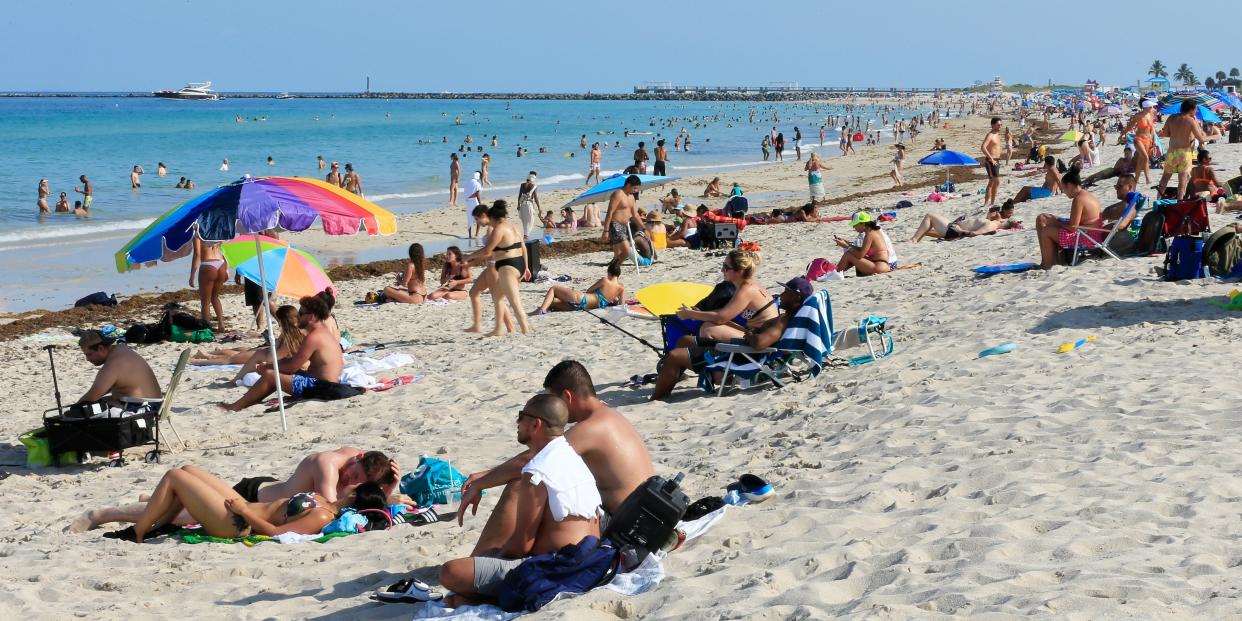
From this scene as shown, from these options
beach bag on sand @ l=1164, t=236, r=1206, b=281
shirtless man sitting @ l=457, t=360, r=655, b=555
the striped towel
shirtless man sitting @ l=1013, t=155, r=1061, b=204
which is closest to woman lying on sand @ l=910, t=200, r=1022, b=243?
shirtless man sitting @ l=1013, t=155, r=1061, b=204

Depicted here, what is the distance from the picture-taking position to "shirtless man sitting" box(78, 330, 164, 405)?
7.29m

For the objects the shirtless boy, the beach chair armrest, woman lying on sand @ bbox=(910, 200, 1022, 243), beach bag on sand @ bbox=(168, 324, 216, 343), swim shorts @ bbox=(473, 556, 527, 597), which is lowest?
beach bag on sand @ bbox=(168, 324, 216, 343)

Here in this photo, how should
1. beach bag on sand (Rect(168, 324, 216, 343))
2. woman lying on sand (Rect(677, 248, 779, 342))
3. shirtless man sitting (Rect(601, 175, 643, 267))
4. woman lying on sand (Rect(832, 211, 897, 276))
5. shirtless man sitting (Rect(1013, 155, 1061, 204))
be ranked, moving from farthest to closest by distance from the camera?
shirtless man sitting (Rect(1013, 155, 1061, 204)), shirtless man sitting (Rect(601, 175, 643, 267)), woman lying on sand (Rect(832, 211, 897, 276)), beach bag on sand (Rect(168, 324, 216, 343)), woman lying on sand (Rect(677, 248, 779, 342))

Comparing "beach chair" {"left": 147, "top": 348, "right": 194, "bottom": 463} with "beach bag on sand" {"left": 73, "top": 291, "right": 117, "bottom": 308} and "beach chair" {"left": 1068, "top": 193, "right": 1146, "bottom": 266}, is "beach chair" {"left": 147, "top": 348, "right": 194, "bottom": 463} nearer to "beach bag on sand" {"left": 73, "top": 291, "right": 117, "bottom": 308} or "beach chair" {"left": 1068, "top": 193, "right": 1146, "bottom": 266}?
"beach bag on sand" {"left": 73, "top": 291, "right": 117, "bottom": 308}

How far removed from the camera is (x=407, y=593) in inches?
172

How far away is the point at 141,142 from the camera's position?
57.8 metres

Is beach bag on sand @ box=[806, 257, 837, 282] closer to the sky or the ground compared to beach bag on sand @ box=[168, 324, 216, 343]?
closer to the sky

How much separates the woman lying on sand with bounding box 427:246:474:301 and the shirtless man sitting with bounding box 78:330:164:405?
624cm

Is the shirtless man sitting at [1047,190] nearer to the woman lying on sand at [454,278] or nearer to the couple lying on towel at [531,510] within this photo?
the woman lying on sand at [454,278]

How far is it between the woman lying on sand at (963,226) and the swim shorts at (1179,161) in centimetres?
182

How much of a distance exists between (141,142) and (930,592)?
60471 mm

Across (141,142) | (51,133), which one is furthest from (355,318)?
(51,133)

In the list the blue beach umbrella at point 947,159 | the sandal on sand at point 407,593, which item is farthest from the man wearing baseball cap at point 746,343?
the blue beach umbrella at point 947,159

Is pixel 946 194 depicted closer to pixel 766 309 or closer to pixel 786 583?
pixel 766 309
